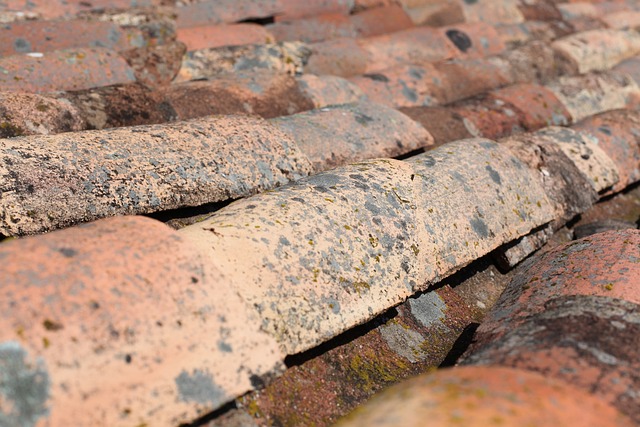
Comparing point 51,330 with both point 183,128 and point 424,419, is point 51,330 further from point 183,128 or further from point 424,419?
point 183,128

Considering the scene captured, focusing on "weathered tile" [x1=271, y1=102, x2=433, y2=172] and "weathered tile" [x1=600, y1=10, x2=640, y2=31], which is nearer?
"weathered tile" [x1=271, y1=102, x2=433, y2=172]

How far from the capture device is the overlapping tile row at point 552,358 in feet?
5.02

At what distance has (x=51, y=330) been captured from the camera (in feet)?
5.05

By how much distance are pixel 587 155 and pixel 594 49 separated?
2.92 metres

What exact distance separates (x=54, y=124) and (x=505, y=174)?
77.6 inches

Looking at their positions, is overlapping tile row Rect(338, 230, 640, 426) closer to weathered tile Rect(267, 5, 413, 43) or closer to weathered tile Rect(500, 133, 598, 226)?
weathered tile Rect(500, 133, 598, 226)

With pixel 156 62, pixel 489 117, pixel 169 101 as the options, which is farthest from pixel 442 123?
pixel 156 62

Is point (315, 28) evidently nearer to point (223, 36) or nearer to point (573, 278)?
point (223, 36)

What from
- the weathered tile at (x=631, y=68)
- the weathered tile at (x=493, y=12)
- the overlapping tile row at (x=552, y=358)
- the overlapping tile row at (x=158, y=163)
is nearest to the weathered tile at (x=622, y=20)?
the weathered tile at (x=493, y=12)

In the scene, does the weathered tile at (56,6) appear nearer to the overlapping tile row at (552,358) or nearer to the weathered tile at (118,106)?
the weathered tile at (118,106)

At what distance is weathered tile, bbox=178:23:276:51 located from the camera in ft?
15.7

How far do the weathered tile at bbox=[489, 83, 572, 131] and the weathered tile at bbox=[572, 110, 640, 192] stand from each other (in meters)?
0.26

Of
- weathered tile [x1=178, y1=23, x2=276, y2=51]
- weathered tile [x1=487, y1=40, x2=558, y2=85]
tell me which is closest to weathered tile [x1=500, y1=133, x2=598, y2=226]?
weathered tile [x1=487, y1=40, x2=558, y2=85]

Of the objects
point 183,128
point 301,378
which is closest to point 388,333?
point 301,378
